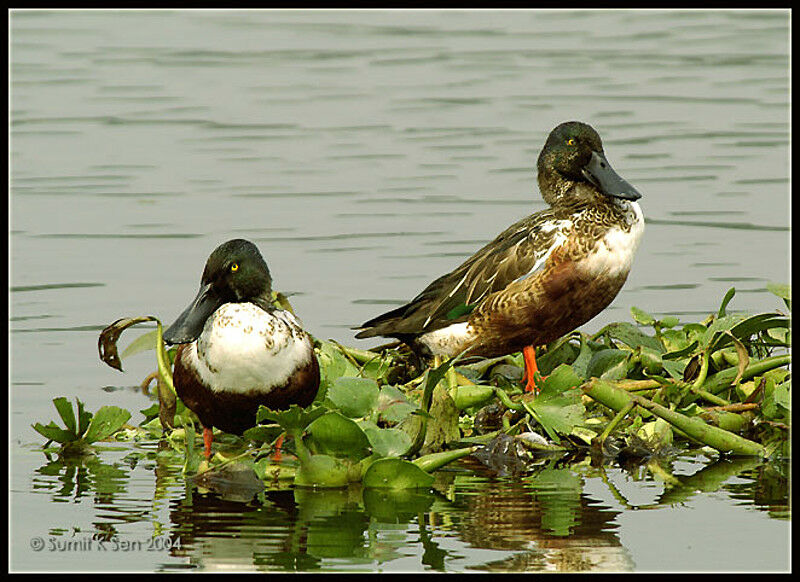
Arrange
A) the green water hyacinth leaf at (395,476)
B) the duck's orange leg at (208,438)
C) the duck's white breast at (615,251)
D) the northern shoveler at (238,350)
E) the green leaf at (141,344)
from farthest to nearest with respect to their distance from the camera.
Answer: the duck's white breast at (615,251) < the green leaf at (141,344) < the duck's orange leg at (208,438) < the northern shoveler at (238,350) < the green water hyacinth leaf at (395,476)

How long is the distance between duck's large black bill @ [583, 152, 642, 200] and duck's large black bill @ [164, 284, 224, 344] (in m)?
2.31

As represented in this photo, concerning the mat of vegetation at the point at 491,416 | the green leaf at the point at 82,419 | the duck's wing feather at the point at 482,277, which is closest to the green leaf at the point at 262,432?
the mat of vegetation at the point at 491,416

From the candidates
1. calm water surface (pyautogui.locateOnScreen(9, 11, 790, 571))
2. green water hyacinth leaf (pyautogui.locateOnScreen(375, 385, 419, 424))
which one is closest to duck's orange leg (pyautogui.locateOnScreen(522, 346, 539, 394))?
calm water surface (pyautogui.locateOnScreen(9, 11, 790, 571))

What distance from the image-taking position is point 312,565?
583cm

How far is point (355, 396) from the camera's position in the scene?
695 centimetres

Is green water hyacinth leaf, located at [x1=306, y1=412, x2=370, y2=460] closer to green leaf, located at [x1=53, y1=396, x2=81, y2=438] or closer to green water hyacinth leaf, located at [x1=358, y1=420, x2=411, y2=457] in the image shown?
green water hyacinth leaf, located at [x1=358, y1=420, x2=411, y2=457]

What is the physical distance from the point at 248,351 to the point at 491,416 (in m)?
1.47

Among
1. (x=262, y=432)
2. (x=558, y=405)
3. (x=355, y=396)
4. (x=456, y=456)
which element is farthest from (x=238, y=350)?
(x=558, y=405)

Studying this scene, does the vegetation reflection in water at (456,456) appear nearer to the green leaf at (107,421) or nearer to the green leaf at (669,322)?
the green leaf at (107,421)

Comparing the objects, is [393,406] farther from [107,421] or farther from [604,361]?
[604,361]

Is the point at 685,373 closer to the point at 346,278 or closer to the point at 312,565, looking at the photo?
the point at 312,565

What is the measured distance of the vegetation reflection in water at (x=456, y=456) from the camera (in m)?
6.16

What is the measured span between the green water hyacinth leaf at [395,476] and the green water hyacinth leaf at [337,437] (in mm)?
118

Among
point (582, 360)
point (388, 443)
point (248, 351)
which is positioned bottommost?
point (388, 443)
